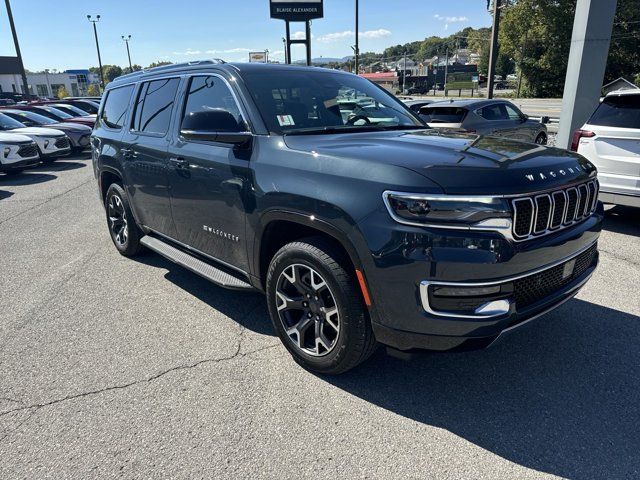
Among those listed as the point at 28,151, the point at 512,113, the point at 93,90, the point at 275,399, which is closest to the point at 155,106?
the point at 275,399

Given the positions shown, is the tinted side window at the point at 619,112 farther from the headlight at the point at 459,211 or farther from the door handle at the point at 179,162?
the door handle at the point at 179,162

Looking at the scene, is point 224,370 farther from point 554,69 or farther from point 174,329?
point 554,69

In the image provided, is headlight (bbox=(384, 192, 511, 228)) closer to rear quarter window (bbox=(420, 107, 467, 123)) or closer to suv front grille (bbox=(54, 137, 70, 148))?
rear quarter window (bbox=(420, 107, 467, 123))

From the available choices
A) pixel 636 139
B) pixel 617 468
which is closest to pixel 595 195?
pixel 617 468

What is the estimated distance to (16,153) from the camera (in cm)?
1213

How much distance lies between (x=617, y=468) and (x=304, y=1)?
33.1 metres

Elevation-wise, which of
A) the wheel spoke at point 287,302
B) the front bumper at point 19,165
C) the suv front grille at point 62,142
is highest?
the wheel spoke at point 287,302

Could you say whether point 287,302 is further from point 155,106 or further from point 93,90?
point 93,90

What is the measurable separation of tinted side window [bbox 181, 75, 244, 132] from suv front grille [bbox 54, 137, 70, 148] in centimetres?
Answer: 1250

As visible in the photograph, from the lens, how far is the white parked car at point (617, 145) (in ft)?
18.5

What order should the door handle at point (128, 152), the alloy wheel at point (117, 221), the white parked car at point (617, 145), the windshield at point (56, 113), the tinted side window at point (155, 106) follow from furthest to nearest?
the windshield at point (56, 113) → the white parked car at point (617, 145) → the alloy wheel at point (117, 221) → the door handle at point (128, 152) → the tinted side window at point (155, 106)

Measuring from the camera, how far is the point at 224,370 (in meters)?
3.24

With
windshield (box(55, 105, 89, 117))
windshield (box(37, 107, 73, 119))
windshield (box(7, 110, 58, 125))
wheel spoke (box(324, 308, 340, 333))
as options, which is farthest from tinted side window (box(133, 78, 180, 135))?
windshield (box(55, 105, 89, 117))

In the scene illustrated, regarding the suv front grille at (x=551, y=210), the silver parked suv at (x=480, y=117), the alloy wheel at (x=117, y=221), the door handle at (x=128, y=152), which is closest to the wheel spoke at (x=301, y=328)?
the suv front grille at (x=551, y=210)
